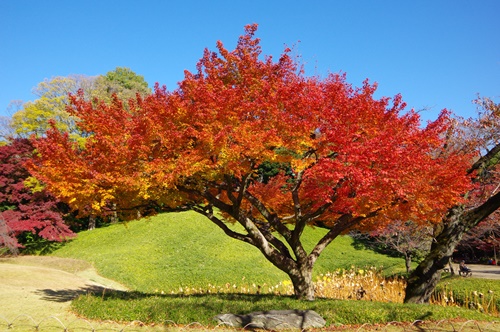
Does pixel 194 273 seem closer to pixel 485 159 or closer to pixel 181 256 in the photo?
pixel 181 256

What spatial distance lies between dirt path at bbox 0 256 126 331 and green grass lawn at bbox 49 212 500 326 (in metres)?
0.72

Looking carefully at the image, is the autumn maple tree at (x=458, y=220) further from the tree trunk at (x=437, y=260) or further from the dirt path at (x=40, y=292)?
the dirt path at (x=40, y=292)

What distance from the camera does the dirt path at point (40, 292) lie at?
9.27 meters

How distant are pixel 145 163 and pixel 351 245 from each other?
1046 inches

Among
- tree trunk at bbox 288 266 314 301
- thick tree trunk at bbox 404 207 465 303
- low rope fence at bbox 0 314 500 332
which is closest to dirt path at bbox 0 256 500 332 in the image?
low rope fence at bbox 0 314 500 332

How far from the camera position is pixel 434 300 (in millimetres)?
14188

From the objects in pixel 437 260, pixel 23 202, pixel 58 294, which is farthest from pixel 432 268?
pixel 23 202

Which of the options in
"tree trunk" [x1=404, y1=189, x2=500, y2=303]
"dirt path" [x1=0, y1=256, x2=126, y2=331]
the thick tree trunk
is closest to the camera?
"dirt path" [x1=0, y1=256, x2=126, y2=331]

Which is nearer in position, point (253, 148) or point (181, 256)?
point (253, 148)

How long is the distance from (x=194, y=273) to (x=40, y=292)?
905 cm

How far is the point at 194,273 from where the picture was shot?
2055cm

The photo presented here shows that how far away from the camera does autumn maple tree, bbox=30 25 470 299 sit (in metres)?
9.33

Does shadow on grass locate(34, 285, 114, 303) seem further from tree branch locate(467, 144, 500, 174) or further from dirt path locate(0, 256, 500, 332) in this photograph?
tree branch locate(467, 144, 500, 174)

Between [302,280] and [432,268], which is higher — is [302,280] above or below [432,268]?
below
